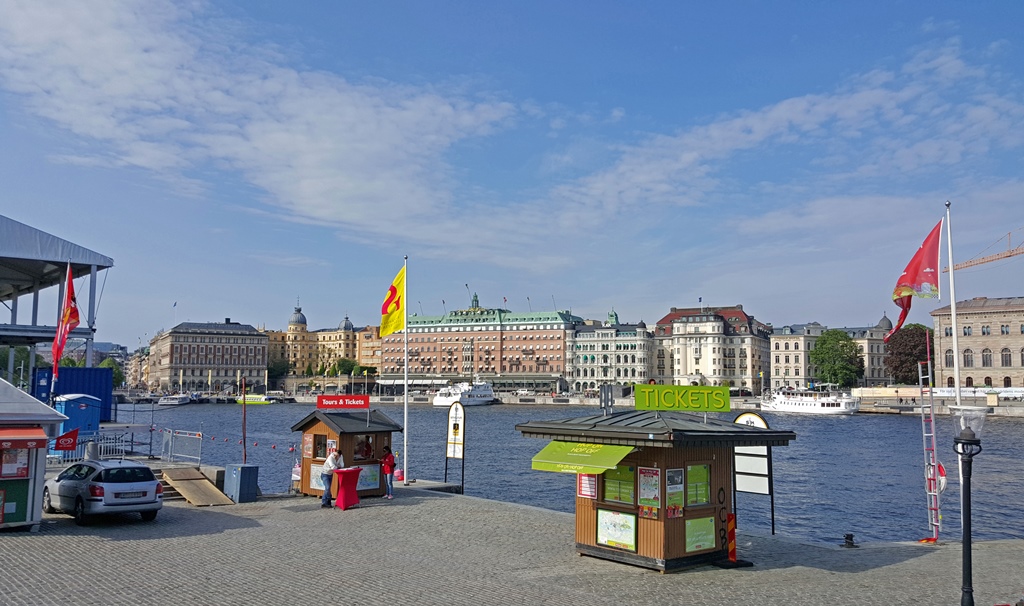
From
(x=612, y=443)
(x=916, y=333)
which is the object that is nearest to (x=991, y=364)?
(x=916, y=333)

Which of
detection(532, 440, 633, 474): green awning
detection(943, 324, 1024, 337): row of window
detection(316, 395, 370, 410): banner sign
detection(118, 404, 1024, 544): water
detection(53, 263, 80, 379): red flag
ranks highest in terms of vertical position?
detection(943, 324, 1024, 337): row of window

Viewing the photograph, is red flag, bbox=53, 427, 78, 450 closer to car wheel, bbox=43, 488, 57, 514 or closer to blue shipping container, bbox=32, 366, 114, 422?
car wheel, bbox=43, 488, 57, 514

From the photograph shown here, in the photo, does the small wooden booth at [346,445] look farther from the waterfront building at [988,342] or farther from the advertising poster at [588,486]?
the waterfront building at [988,342]

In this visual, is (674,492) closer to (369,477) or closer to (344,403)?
(369,477)

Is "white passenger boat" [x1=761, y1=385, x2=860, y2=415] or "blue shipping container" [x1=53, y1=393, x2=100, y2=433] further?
"white passenger boat" [x1=761, y1=385, x2=860, y2=415]

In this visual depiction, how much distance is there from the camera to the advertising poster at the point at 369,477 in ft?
82.1

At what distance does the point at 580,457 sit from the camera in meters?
16.4

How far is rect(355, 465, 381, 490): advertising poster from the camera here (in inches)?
985

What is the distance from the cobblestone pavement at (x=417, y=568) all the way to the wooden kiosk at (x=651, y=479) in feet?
1.76

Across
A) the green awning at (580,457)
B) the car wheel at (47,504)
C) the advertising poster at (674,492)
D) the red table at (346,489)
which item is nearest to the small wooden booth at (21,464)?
the car wheel at (47,504)

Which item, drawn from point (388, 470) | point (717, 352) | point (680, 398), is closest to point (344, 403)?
point (388, 470)

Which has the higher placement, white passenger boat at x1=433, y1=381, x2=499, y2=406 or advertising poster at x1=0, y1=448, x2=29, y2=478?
advertising poster at x1=0, y1=448, x2=29, y2=478

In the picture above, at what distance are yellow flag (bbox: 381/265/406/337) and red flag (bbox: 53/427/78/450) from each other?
10790mm

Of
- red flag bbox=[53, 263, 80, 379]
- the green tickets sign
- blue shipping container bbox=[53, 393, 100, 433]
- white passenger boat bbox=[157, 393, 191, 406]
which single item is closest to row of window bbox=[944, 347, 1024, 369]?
blue shipping container bbox=[53, 393, 100, 433]
